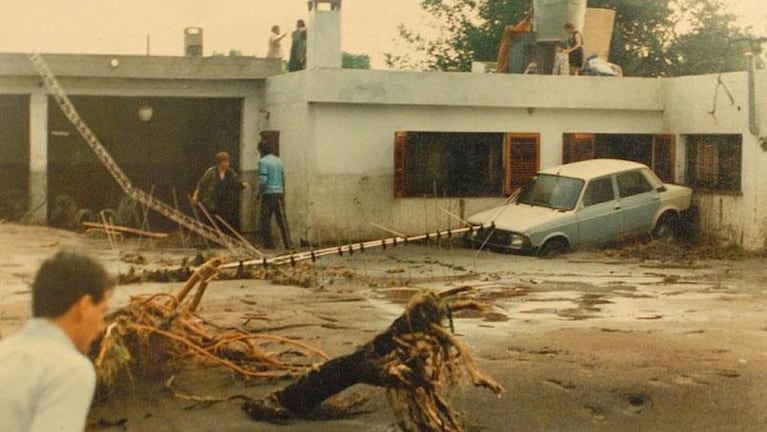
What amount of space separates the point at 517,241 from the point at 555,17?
7.39 m

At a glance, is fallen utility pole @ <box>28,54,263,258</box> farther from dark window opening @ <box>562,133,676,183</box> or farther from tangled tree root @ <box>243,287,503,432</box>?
tangled tree root @ <box>243,287,503,432</box>

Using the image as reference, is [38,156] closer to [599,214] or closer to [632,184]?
[599,214]

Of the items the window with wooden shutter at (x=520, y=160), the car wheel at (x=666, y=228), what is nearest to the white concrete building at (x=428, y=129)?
the window with wooden shutter at (x=520, y=160)

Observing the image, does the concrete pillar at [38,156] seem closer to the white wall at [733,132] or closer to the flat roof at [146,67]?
the flat roof at [146,67]

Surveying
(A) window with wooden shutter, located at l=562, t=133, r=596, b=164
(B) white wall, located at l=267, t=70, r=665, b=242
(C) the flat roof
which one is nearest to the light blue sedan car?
(A) window with wooden shutter, located at l=562, t=133, r=596, b=164

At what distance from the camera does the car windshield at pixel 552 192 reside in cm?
1870

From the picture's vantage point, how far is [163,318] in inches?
347

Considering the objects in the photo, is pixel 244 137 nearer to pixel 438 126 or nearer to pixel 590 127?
pixel 438 126

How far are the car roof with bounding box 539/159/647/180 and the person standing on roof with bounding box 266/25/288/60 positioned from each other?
7430mm

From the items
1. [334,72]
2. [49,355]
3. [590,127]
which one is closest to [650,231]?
[590,127]

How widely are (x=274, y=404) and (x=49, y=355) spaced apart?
5162 millimetres

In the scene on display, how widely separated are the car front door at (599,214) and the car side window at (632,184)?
0.20 m

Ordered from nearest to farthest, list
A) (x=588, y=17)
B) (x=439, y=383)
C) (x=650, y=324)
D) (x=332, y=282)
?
(x=439, y=383) → (x=650, y=324) → (x=332, y=282) → (x=588, y=17)

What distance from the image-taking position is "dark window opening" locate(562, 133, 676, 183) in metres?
21.4
